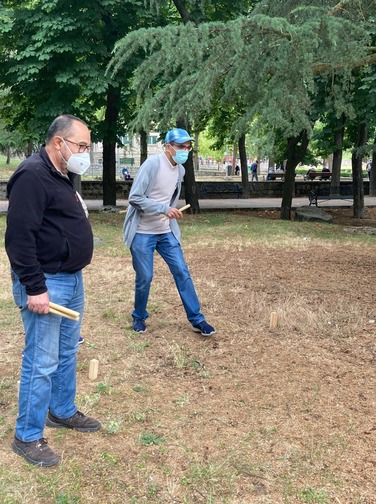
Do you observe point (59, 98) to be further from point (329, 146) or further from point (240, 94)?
point (329, 146)

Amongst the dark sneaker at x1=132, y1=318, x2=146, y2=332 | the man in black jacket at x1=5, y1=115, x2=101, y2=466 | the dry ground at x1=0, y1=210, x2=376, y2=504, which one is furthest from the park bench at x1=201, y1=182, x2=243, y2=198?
the man in black jacket at x1=5, y1=115, x2=101, y2=466

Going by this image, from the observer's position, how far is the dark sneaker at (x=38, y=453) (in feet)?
9.63

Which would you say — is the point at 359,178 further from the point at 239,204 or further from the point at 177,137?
the point at 177,137

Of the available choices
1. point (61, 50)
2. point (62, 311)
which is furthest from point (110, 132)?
point (62, 311)

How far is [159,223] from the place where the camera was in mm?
4996

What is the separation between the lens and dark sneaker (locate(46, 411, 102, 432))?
335cm

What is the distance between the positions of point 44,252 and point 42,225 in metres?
0.14

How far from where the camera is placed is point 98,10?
12812 millimetres

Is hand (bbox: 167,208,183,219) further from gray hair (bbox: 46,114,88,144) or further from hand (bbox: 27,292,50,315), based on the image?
hand (bbox: 27,292,50,315)

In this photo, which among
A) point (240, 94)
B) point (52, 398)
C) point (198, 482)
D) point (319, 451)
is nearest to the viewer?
point (198, 482)

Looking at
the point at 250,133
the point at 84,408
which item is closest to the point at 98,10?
the point at 250,133

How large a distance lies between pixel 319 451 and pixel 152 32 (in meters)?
4.02

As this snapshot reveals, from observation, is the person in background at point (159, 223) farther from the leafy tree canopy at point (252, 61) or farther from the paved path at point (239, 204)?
the paved path at point (239, 204)

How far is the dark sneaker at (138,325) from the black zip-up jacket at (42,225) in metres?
2.37
